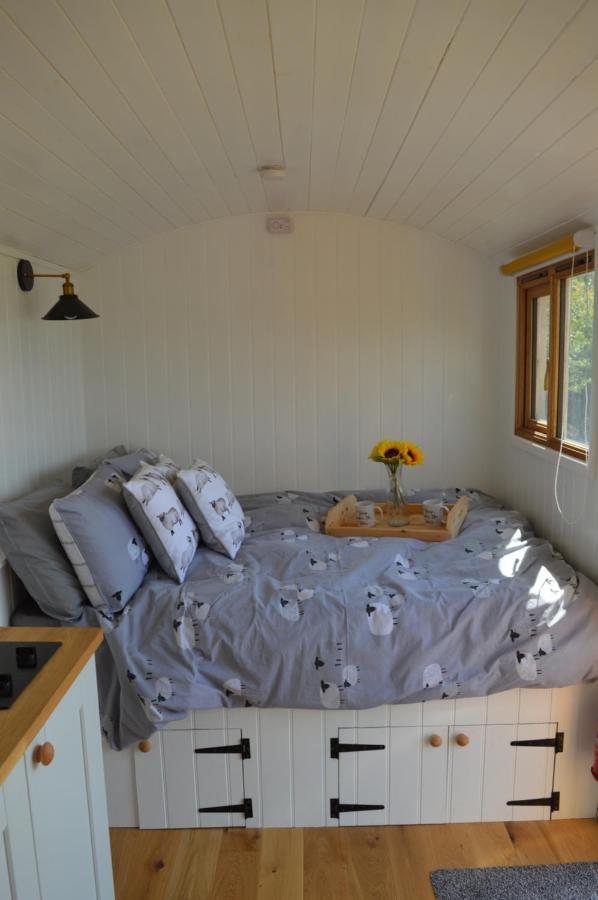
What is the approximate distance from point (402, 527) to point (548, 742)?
38.3 inches

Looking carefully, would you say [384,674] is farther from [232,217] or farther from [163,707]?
[232,217]

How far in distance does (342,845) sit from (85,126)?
218 centimetres

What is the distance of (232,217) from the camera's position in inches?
128

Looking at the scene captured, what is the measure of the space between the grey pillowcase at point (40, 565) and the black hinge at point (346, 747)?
88 centimetres

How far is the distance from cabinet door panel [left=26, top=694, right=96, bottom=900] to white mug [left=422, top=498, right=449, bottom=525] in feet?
5.72

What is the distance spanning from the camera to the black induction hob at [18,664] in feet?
4.13

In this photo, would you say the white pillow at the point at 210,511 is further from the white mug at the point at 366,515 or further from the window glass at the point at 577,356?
the window glass at the point at 577,356

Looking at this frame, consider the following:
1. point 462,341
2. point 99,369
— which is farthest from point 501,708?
point 99,369

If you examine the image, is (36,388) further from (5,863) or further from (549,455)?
(549,455)

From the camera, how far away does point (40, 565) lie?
200 cm

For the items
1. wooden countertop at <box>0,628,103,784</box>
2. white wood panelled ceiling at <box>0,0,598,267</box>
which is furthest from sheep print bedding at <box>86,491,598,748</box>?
white wood panelled ceiling at <box>0,0,598,267</box>

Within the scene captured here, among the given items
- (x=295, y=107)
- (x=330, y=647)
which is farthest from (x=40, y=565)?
(x=295, y=107)

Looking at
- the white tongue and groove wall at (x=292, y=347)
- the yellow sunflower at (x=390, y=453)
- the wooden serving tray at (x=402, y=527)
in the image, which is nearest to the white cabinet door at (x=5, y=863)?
the wooden serving tray at (x=402, y=527)

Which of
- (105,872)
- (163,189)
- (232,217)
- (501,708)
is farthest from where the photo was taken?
(232,217)
